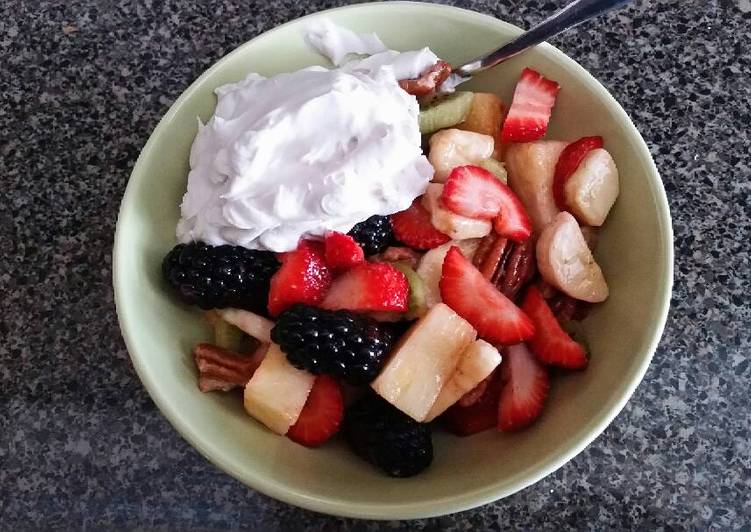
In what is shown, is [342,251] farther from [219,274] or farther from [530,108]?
[530,108]

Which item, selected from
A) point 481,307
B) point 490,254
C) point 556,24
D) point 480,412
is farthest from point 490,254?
point 556,24

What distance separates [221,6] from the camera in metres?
1.35

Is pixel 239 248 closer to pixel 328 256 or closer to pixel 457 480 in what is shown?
pixel 328 256

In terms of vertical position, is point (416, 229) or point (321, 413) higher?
point (416, 229)

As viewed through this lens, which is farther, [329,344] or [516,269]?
[516,269]

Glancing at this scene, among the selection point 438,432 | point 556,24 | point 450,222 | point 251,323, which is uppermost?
point 556,24

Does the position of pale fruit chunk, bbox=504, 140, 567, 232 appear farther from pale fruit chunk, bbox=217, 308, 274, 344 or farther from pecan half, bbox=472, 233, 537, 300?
pale fruit chunk, bbox=217, 308, 274, 344

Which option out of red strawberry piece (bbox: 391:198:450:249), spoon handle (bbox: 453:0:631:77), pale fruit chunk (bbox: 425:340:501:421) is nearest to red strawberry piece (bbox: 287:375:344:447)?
pale fruit chunk (bbox: 425:340:501:421)

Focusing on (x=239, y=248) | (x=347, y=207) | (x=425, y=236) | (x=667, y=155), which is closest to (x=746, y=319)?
(x=667, y=155)

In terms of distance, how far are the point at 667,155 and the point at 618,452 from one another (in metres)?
0.48

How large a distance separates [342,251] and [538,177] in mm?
295

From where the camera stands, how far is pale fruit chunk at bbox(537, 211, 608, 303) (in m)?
1.00

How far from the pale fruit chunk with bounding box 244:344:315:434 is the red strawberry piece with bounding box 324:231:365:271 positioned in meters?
0.13

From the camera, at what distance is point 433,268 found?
101 centimetres
